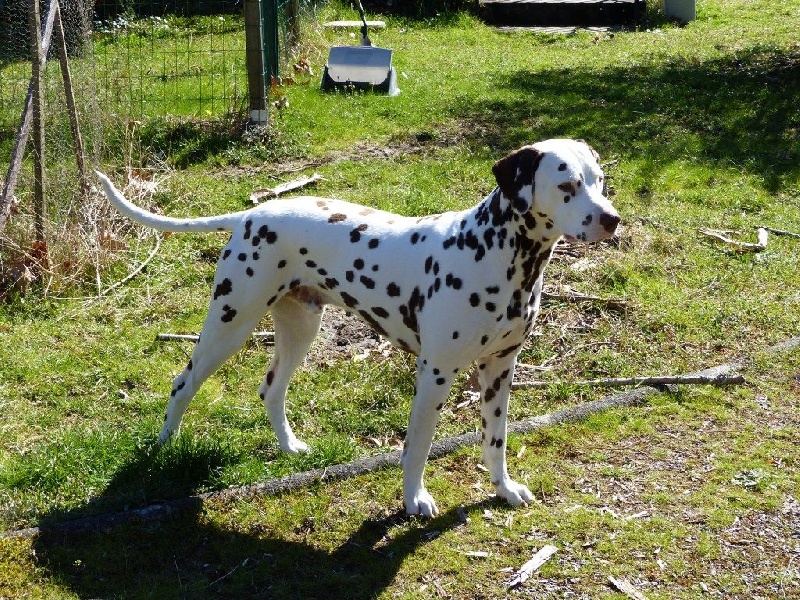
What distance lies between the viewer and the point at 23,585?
4652 mm

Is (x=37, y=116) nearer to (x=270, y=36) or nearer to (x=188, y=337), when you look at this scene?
(x=188, y=337)

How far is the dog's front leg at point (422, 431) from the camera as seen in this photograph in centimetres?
492

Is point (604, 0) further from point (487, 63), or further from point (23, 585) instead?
point (23, 585)

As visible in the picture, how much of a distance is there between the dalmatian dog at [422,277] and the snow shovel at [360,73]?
7527 millimetres

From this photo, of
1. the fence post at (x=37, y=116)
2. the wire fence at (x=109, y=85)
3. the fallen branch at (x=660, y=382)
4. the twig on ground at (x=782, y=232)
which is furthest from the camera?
the twig on ground at (x=782, y=232)

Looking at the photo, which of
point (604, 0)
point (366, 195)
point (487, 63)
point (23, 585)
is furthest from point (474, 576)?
point (604, 0)

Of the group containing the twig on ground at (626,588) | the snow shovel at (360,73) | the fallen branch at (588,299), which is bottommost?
the twig on ground at (626,588)

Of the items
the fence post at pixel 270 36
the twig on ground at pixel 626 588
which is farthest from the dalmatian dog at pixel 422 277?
the fence post at pixel 270 36

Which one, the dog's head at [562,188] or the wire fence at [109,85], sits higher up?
the dog's head at [562,188]

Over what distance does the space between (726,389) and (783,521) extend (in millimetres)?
1517

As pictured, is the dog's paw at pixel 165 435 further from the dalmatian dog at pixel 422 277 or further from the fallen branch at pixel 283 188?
the fallen branch at pixel 283 188

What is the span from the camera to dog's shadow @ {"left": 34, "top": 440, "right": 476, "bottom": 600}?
15.4 ft

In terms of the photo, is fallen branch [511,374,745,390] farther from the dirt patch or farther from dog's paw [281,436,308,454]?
dog's paw [281,436,308,454]

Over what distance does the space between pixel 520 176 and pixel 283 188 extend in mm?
5337
